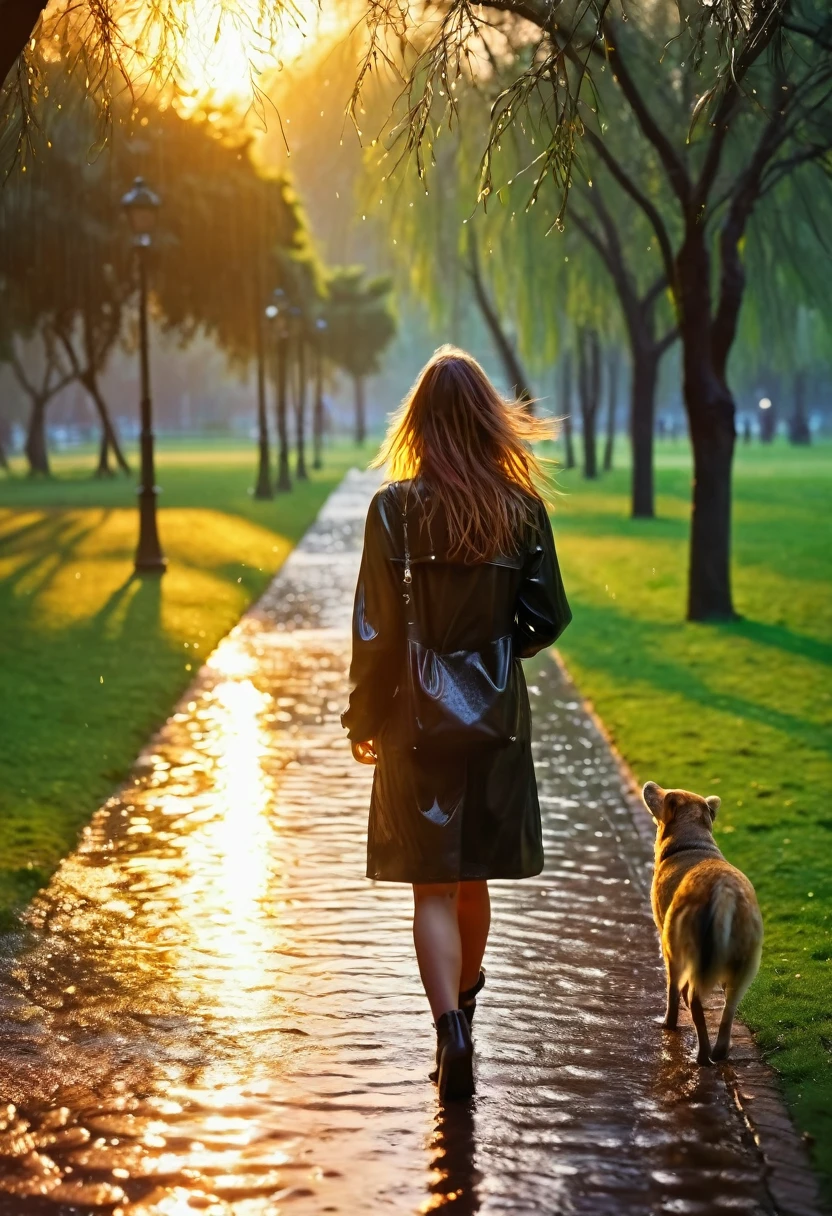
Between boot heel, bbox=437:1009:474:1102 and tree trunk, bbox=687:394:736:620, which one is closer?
boot heel, bbox=437:1009:474:1102

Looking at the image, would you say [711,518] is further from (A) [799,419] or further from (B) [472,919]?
(A) [799,419]

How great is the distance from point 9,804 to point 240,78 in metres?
3.92

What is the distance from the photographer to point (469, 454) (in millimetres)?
4590

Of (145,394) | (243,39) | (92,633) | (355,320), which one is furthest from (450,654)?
(355,320)

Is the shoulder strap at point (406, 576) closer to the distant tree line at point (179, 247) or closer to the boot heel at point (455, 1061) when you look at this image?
the boot heel at point (455, 1061)

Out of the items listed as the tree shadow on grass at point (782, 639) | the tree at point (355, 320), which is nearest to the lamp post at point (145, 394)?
the tree shadow on grass at point (782, 639)

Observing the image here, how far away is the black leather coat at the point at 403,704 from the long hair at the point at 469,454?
58 millimetres

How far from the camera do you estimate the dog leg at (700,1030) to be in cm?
464

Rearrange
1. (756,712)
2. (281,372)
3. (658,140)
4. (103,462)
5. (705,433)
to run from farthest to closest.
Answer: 1. (103,462)
2. (281,372)
3. (705,433)
4. (658,140)
5. (756,712)

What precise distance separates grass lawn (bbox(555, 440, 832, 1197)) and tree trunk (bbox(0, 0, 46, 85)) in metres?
2.45

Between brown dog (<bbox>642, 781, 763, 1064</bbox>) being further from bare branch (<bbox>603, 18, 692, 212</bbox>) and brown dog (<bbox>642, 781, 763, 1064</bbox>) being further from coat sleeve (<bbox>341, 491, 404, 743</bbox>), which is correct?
bare branch (<bbox>603, 18, 692, 212</bbox>)

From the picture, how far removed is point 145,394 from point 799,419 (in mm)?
54658

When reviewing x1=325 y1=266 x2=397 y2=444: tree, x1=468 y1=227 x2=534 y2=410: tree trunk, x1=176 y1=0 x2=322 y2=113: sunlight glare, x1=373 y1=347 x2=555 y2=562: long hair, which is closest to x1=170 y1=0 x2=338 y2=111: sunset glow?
x1=176 y1=0 x2=322 y2=113: sunlight glare

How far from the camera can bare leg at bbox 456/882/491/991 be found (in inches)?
189
